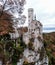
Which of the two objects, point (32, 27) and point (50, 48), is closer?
point (32, 27)

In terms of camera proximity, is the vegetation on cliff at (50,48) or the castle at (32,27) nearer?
the castle at (32,27)

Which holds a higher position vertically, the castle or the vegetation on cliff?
the castle

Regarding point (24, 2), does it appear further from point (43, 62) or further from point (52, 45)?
point (52, 45)

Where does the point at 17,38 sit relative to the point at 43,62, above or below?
above

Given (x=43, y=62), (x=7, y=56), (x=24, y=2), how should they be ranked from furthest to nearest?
(x=43, y=62) < (x=7, y=56) < (x=24, y=2)

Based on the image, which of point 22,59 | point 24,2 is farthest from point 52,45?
point 24,2

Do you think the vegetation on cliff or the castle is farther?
the vegetation on cliff

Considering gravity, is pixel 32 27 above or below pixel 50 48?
above

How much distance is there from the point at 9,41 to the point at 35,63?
11.9 feet

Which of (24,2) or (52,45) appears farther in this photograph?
(52,45)

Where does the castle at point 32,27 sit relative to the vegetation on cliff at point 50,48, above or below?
above

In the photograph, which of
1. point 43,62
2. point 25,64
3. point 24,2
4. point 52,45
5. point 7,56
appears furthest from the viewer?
point 52,45

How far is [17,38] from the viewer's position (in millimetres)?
27766

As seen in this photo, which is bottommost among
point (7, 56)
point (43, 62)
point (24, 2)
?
point (43, 62)
